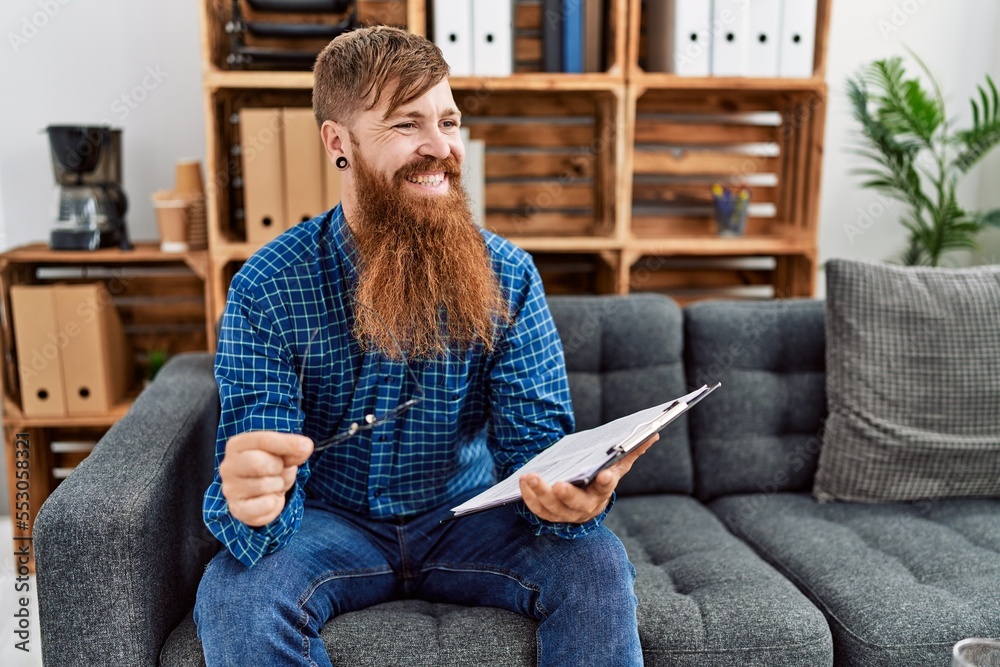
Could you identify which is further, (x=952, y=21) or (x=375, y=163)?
(x=952, y=21)

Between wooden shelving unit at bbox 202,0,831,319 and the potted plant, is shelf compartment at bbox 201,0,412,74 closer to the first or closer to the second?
wooden shelving unit at bbox 202,0,831,319

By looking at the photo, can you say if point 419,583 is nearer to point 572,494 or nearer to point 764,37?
point 572,494

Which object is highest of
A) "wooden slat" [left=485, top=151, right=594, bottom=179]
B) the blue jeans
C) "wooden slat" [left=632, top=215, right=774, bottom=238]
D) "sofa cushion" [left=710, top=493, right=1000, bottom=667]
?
"wooden slat" [left=485, top=151, right=594, bottom=179]

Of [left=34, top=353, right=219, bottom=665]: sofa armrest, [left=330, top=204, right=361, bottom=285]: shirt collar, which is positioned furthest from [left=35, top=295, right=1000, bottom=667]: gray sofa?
[left=330, top=204, right=361, bottom=285]: shirt collar

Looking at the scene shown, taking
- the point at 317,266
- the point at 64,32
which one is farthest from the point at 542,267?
the point at 64,32

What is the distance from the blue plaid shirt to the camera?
4.35 feet

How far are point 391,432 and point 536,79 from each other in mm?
1134

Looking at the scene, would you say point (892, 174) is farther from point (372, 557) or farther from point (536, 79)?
point (372, 557)

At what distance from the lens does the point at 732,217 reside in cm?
243

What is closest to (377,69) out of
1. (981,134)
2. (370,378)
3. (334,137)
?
(334,137)

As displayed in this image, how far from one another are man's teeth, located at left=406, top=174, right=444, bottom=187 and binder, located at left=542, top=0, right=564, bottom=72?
3.25 feet

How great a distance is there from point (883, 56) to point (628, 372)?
1.45m

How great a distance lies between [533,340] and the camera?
55.9 inches

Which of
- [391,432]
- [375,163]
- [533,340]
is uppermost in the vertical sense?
[375,163]
